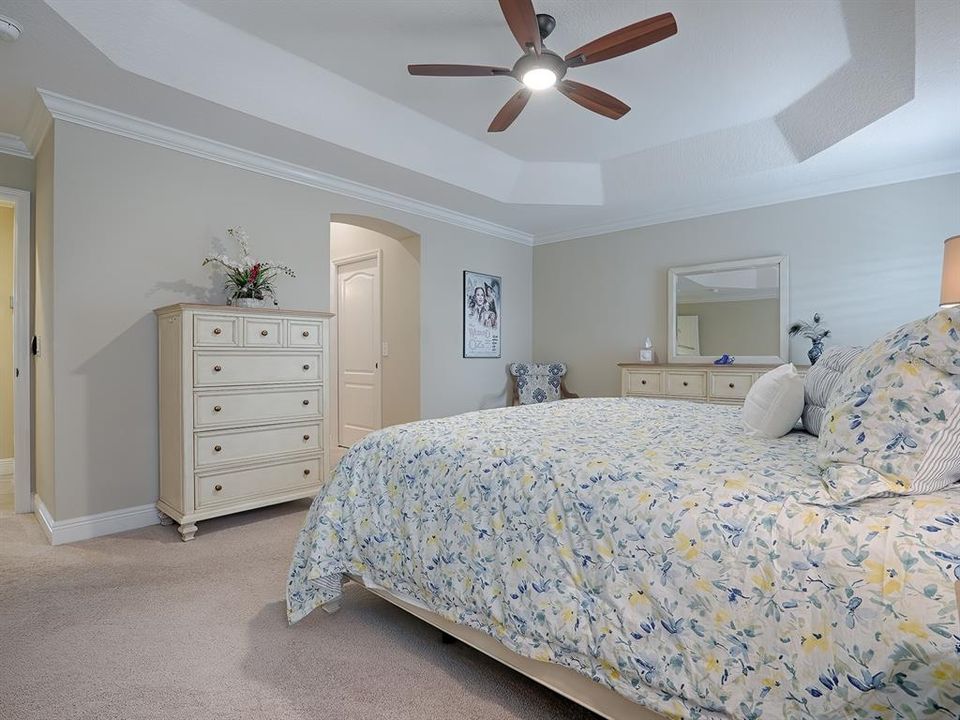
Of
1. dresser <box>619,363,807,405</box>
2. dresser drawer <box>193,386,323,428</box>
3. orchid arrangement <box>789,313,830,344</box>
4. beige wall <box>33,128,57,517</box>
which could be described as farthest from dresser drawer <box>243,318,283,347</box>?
orchid arrangement <box>789,313,830,344</box>

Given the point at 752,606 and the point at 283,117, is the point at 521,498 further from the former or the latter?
the point at 283,117

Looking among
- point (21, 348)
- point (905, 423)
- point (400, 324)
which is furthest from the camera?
point (400, 324)

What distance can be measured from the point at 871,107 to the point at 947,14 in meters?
1.08

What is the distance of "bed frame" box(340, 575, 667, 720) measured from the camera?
132 centimetres

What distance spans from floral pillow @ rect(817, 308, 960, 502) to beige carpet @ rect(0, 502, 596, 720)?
1057 mm

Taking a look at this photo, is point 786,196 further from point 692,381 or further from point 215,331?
point 215,331

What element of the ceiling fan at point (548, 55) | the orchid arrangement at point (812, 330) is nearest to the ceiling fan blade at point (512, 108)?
the ceiling fan at point (548, 55)

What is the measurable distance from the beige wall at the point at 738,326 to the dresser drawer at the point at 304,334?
3394 millimetres

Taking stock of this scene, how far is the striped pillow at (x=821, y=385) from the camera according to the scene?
187 centimetres

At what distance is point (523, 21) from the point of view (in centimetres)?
221

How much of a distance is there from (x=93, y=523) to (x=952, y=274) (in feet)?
16.4

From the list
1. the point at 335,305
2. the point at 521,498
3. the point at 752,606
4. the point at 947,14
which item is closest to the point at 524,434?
the point at 521,498

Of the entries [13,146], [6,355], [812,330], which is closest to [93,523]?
[13,146]

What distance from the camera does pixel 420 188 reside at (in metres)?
4.38
